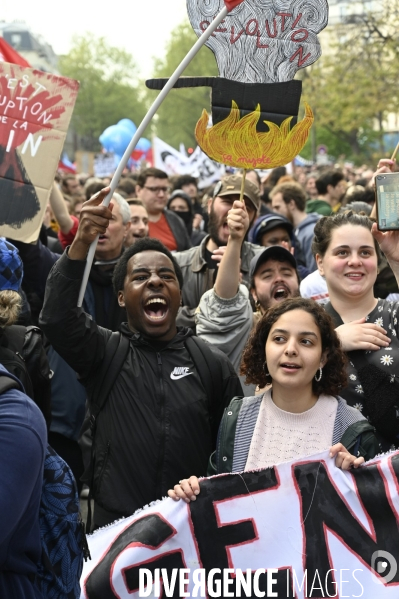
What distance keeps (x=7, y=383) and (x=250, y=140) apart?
1888mm

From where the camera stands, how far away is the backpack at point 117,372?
343 centimetres

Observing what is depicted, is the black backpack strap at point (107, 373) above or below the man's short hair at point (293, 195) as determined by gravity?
below

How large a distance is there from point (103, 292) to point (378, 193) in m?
2.07

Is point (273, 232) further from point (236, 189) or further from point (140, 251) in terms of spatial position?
point (140, 251)

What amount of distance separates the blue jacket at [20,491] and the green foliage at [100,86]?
6512 cm

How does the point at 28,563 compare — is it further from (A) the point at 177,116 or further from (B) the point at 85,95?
(B) the point at 85,95

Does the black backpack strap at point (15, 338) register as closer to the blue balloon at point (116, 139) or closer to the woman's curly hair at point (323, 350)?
the woman's curly hair at point (323, 350)

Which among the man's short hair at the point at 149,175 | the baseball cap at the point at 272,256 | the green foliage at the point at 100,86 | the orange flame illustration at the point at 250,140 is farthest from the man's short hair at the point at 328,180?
the green foliage at the point at 100,86

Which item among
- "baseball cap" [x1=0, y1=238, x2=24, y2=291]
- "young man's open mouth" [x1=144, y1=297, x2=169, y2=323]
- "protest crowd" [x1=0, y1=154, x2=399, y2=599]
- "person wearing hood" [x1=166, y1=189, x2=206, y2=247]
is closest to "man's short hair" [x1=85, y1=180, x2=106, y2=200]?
"person wearing hood" [x1=166, y1=189, x2=206, y2=247]

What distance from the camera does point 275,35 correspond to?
3.67m

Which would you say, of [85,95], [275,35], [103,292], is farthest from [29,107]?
[85,95]

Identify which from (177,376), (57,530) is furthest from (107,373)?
(57,530)

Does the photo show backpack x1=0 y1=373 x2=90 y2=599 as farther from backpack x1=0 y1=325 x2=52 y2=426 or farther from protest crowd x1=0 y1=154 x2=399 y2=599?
backpack x1=0 y1=325 x2=52 y2=426

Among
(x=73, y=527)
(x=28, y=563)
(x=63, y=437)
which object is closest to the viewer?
(x=28, y=563)
